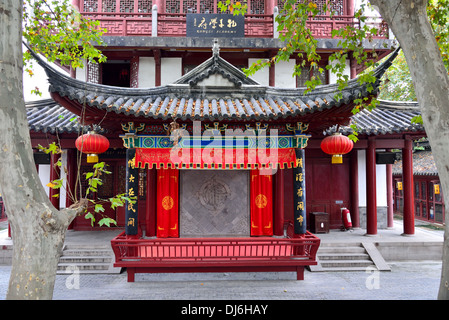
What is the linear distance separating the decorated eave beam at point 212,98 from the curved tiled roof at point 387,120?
2.23 m

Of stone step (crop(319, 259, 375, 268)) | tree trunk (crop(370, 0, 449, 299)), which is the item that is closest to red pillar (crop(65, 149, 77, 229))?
stone step (crop(319, 259, 375, 268))

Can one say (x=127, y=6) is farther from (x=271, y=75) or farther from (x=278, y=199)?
(x=278, y=199)

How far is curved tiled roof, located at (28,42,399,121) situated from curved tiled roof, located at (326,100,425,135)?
240 centimetres

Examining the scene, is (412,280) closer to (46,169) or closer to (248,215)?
(248,215)

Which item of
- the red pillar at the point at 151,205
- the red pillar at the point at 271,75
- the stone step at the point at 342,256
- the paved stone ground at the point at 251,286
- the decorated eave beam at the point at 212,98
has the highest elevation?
the red pillar at the point at 271,75

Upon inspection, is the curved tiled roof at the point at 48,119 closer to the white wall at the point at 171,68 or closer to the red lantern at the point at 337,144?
the white wall at the point at 171,68

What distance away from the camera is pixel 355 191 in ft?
31.8


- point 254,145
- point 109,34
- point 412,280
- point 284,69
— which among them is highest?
point 109,34

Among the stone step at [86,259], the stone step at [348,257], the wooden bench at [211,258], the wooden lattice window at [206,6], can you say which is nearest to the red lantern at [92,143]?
the wooden bench at [211,258]

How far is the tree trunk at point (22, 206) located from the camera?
2.40 meters

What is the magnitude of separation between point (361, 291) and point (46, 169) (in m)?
9.36

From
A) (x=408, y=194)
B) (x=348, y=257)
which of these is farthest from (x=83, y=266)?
(x=408, y=194)
